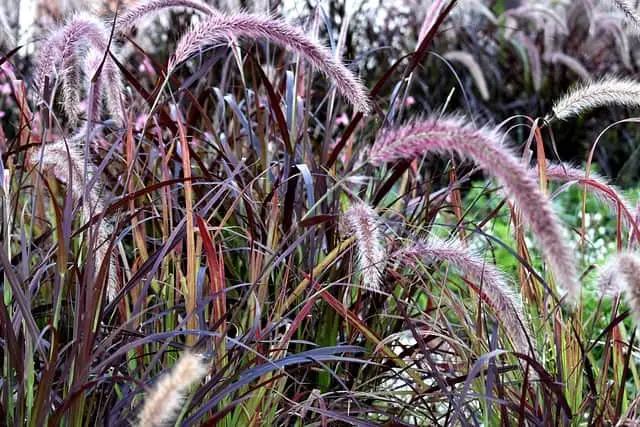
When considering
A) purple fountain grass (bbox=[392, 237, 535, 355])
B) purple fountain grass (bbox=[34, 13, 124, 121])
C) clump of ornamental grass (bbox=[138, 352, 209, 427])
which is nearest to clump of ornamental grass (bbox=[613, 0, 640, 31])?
purple fountain grass (bbox=[392, 237, 535, 355])

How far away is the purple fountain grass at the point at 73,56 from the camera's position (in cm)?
187

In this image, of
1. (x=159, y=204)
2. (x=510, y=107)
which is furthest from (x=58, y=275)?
(x=510, y=107)

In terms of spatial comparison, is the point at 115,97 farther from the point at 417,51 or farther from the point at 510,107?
the point at 510,107

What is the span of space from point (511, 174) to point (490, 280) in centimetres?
55

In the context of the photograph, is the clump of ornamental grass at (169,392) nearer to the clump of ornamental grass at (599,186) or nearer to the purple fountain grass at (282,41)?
the purple fountain grass at (282,41)

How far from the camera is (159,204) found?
237 centimetres

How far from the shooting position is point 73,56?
1.93 m

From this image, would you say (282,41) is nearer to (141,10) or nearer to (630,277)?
(141,10)

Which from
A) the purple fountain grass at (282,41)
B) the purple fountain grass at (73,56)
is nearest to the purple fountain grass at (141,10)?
the purple fountain grass at (73,56)

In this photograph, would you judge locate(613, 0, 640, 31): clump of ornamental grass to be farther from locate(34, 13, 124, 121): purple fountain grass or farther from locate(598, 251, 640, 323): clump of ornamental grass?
locate(34, 13, 124, 121): purple fountain grass

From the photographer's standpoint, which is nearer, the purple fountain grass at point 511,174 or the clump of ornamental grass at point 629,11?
the purple fountain grass at point 511,174

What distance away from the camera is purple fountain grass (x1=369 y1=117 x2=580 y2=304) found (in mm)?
1123

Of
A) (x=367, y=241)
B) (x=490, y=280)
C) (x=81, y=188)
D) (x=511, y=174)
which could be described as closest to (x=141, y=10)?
(x=81, y=188)

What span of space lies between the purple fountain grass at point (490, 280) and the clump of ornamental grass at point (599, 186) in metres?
0.28
